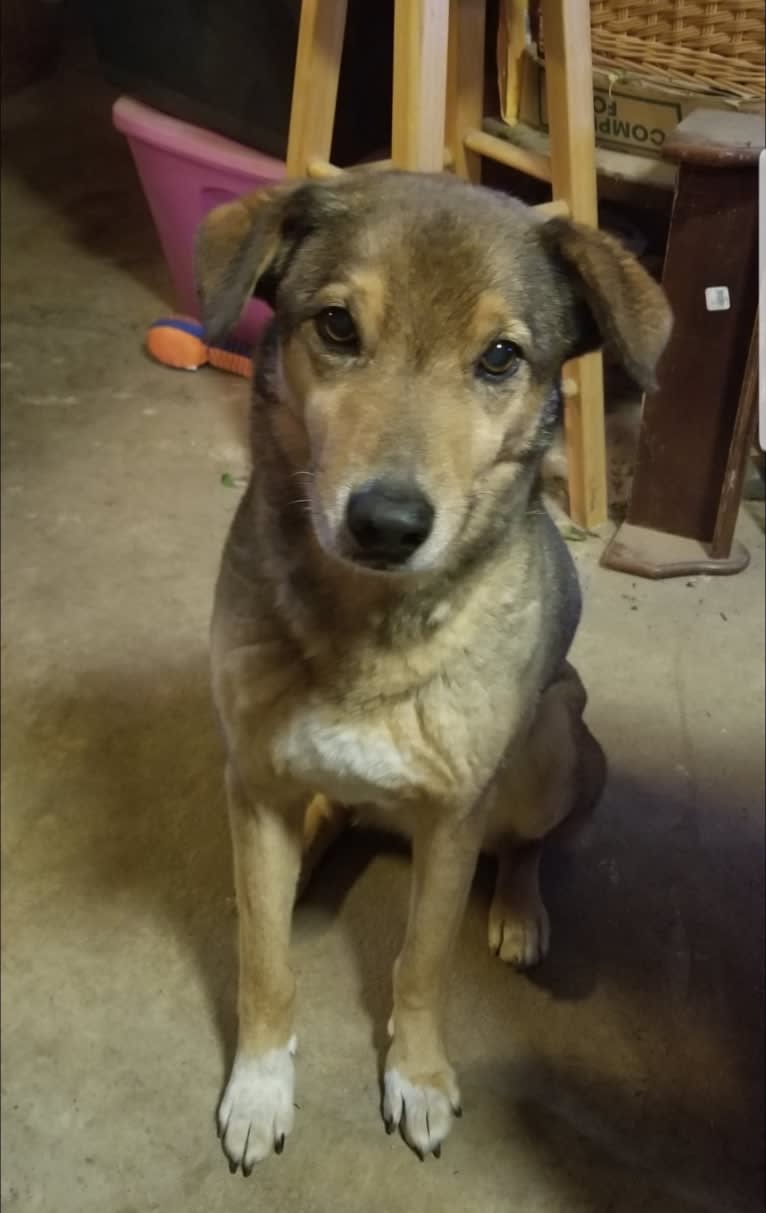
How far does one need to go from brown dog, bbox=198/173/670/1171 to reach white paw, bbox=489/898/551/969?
0.74 ft

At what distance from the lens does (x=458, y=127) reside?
277 cm

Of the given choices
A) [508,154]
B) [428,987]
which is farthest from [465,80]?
[428,987]

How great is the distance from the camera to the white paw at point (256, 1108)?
1.62 meters

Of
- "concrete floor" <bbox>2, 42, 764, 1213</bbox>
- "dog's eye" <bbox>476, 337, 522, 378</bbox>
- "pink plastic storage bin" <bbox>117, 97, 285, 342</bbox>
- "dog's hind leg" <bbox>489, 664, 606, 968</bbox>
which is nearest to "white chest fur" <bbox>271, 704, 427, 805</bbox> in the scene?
"dog's hind leg" <bbox>489, 664, 606, 968</bbox>

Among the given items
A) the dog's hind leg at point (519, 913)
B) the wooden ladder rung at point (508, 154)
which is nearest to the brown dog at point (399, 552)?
the dog's hind leg at point (519, 913)

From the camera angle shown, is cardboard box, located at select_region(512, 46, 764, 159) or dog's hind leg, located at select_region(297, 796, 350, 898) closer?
dog's hind leg, located at select_region(297, 796, 350, 898)

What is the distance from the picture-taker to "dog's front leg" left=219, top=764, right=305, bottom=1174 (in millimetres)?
1602

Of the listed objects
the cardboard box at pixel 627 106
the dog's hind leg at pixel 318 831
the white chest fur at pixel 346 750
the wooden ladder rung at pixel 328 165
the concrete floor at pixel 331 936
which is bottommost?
the concrete floor at pixel 331 936

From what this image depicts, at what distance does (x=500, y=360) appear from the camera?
1309 millimetres

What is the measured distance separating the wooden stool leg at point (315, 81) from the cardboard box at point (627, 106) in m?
0.44

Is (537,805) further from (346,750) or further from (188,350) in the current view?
(188,350)

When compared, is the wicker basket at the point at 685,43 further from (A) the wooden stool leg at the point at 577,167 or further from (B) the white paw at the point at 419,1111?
(B) the white paw at the point at 419,1111

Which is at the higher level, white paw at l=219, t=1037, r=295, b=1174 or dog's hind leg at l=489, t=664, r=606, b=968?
dog's hind leg at l=489, t=664, r=606, b=968

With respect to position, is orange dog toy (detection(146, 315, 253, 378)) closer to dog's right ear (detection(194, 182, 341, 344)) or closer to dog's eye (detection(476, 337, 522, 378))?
dog's right ear (detection(194, 182, 341, 344))
